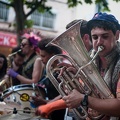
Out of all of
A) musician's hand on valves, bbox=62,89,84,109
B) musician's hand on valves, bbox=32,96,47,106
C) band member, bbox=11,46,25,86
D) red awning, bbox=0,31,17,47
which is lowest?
red awning, bbox=0,31,17,47

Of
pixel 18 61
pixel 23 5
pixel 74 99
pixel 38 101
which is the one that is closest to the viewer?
pixel 74 99

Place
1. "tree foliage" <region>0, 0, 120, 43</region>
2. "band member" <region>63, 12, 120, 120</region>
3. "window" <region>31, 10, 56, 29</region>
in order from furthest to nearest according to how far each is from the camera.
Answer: "window" <region>31, 10, 56, 29</region> → "tree foliage" <region>0, 0, 120, 43</region> → "band member" <region>63, 12, 120, 120</region>

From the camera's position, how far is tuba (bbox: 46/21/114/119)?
2168mm

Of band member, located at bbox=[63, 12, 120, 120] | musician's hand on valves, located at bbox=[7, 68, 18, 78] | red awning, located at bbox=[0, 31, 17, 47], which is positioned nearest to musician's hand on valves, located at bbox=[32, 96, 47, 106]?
band member, located at bbox=[63, 12, 120, 120]

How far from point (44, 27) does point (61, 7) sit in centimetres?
154

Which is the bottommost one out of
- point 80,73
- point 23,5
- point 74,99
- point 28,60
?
point 28,60

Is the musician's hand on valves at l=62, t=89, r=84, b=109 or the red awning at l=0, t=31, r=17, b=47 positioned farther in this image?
the red awning at l=0, t=31, r=17, b=47

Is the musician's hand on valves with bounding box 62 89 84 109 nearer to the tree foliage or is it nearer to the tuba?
the tuba

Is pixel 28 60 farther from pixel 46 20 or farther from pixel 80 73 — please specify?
pixel 46 20

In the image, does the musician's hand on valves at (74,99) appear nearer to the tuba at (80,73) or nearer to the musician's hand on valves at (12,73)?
the tuba at (80,73)

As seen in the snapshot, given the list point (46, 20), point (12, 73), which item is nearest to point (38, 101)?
point (12, 73)

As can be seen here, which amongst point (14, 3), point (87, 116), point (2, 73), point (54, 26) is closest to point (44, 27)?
point (54, 26)

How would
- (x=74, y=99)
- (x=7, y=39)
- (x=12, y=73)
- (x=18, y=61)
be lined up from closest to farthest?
(x=74, y=99), (x=12, y=73), (x=18, y=61), (x=7, y=39)

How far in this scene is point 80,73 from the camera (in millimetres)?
2236
